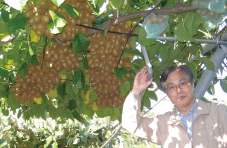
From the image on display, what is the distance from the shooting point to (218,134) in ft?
4.38

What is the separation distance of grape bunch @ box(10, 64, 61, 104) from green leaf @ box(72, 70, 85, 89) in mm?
210

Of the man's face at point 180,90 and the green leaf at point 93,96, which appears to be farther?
the green leaf at point 93,96

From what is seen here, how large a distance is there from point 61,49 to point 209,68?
1132mm

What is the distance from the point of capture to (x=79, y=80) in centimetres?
172

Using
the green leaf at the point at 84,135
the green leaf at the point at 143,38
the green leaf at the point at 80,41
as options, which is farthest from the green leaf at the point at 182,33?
the green leaf at the point at 84,135

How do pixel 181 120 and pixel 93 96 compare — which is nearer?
pixel 181 120

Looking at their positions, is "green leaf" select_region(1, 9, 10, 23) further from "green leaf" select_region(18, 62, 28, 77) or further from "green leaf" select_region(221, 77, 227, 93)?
"green leaf" select_region(221, 77, 227, 93)

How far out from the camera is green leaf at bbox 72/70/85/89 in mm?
1708

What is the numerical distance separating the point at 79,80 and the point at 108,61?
29 centimetres

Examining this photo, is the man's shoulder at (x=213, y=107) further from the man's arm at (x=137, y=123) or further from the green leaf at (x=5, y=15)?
the green leaf at (x=5, y=15)

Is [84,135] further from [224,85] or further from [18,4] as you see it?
[18,4]

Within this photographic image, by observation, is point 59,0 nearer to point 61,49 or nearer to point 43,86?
point 61,49

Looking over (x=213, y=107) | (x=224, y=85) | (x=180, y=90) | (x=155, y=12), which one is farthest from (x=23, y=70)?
(x=224, y=85)

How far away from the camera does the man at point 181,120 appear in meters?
1.36
